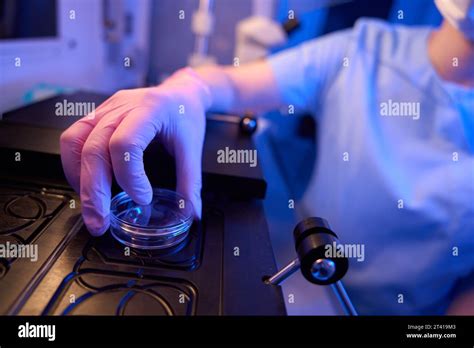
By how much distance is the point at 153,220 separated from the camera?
47 cm

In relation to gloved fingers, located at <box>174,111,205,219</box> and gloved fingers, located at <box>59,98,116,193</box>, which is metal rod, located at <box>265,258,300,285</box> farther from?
gloved fingers, located at <box>59,98,116,193</box>

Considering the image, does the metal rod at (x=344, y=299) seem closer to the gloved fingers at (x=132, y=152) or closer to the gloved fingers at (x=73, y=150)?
the gloved fingers at (x=132, y=152)

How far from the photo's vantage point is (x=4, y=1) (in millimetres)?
734

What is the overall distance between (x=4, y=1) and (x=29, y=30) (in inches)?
4.9

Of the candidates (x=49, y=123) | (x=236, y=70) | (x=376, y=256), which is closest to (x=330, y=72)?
(x=236, y=70)

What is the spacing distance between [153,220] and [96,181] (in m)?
0.09

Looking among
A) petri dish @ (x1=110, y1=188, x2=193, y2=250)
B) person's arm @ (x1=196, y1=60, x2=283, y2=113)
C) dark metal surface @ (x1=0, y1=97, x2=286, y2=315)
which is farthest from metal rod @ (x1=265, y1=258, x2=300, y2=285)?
person's arm @ (x1=196, y1=60, x2=283, y2=113)

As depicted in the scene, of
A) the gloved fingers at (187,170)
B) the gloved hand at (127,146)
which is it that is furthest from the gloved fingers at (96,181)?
the gloved fingers at (187,170)

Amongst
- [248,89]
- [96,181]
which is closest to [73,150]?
[96,181]

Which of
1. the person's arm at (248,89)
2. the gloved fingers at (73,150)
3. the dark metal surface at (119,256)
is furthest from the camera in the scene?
the person's arm at (248,89)

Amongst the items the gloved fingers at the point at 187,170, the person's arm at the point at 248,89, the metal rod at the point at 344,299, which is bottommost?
the metal rod at the point at 344,299

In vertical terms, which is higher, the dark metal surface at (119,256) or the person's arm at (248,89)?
the person's arm at (248,89)

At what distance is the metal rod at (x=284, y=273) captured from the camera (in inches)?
14.7

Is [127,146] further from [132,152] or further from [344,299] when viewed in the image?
[344,299]
